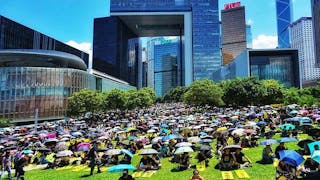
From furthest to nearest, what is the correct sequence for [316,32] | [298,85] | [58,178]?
[316,32], [298,85], [58,178]

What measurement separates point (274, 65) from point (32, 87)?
267 feet

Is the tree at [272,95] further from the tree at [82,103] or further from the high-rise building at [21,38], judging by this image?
the high-rise building at [21,38]

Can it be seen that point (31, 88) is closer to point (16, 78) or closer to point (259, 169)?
point (16, 78)

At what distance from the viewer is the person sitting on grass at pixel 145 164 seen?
16.5 m

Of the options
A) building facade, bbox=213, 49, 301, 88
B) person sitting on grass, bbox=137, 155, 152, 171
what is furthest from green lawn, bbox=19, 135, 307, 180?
building facade, bbox=213, 49, 301, 88

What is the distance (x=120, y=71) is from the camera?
16738 cm

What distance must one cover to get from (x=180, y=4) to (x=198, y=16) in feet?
38.4

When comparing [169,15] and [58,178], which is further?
[169,15]

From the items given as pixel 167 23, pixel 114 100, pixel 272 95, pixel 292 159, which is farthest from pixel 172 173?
pixel 167 23

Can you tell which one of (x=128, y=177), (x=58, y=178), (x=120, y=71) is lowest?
(x=58, y=178)

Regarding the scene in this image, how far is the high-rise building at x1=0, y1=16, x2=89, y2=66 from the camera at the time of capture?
10150 cm

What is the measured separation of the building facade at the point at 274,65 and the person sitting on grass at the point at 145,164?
97.3m

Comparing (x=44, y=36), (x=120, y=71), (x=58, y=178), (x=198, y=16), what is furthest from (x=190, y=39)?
(x=58, y=178)

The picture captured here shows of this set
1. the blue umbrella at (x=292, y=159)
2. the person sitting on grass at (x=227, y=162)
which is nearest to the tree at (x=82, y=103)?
the person sitting on grass at (x=227, y=162)
